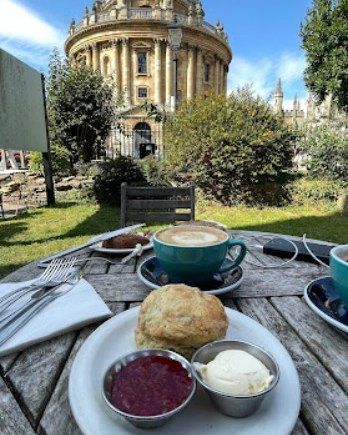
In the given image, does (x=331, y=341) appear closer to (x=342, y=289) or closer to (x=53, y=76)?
(x=342, y=289)

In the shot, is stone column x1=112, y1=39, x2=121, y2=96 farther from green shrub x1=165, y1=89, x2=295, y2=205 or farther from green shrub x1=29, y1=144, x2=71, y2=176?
green shrub x1=165, y1=89, x2=295, y2=205

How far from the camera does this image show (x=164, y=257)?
3.38 ft

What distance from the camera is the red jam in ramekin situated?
0.52 m

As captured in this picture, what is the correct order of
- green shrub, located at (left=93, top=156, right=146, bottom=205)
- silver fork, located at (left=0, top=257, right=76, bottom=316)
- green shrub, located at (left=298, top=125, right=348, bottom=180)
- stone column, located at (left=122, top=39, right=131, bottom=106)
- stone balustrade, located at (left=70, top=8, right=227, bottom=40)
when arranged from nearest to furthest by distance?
silver fork, located at (left=0, top=257, right=76, bottom=316), green shrub, located at (left=93, top=156, right=146, bottom=205), green shrub, located at (left=298, top=125, right=348, bottom=180), stone balustrade, located at (left=70, top=8, right=227, bottom=40), stone column, located at (left=122, top=39, right=131, bottom=106)

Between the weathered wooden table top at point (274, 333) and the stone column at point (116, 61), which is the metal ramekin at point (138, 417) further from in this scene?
the stone column at point (116, 61)

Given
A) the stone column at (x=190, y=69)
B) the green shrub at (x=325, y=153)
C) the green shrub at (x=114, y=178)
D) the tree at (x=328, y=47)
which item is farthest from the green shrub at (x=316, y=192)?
the stone column at (x=190, y=69)

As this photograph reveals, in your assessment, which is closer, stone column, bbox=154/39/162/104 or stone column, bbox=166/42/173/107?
stone column, bbox=154/39/162/104

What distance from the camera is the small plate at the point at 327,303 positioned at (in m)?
0.84

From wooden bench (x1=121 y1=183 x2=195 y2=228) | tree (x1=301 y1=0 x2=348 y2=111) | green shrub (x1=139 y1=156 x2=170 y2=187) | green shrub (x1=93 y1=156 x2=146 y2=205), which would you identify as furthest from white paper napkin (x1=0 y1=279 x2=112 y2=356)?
tree (x1=301 y1=0 x2=348 y2=111)

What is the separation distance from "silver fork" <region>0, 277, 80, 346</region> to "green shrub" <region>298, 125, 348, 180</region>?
9554mm

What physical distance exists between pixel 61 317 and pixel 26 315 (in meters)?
0.10

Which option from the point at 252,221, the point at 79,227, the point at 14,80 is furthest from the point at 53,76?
the point at 252,221

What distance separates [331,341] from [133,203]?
2064mm

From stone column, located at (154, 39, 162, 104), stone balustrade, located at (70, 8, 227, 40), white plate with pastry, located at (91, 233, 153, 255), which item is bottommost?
white plate with pastry, located at (91, 233, 153, 255)
